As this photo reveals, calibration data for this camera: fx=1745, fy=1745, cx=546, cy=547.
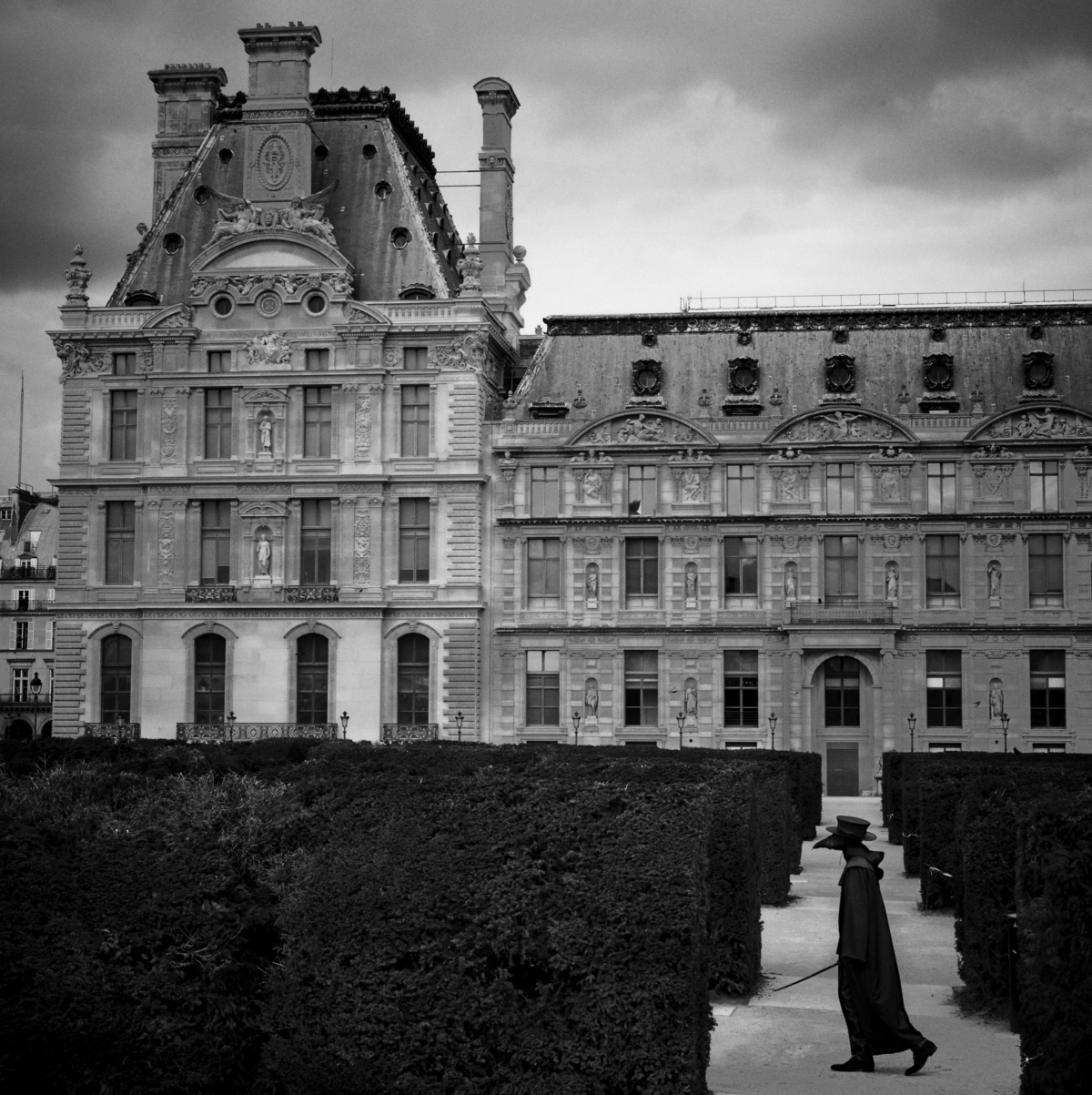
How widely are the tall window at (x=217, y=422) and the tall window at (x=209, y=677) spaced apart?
7811mm

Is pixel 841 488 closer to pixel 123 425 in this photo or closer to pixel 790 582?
pixel 790 582

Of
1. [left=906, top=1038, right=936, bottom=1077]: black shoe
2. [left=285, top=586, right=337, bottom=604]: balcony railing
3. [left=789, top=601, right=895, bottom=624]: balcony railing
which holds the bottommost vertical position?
[left=906, top=1038, right=936, bottom=1077]: black shoe

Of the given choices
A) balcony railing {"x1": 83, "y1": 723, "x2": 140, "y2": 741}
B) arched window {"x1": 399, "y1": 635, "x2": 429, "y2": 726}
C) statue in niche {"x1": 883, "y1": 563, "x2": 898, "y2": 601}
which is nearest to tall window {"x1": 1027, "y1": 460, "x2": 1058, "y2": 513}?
statue in niche {"x1": 883, "y1": 563, "x2": 898, "y2": 601}

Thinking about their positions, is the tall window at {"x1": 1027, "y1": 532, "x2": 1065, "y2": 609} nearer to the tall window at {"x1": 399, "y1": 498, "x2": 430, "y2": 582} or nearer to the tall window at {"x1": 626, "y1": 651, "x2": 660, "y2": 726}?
the tall window at {"x1": 626, "y1": 651, "x2": 660, "y2": 726}

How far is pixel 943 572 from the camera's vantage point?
69875mm

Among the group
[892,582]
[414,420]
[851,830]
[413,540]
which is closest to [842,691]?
[892,582]

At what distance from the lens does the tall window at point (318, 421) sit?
72.7 metres

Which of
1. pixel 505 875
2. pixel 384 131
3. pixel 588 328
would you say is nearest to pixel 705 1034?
pixel 505 875

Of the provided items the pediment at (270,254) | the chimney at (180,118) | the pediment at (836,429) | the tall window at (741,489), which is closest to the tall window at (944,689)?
the pediment at (836,429)

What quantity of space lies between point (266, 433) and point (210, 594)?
7043 mm

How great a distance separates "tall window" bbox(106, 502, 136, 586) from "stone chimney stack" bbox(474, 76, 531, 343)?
60.8 ft

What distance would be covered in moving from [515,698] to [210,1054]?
2173 inches

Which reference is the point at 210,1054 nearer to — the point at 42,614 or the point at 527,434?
the point at 527,434

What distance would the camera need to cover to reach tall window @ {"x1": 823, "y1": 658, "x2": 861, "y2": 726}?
6956 centimetres
